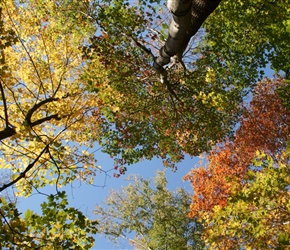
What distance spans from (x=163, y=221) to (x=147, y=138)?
9410 mm

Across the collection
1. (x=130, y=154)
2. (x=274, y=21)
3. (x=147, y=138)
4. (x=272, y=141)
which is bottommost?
(x=130, y=154)

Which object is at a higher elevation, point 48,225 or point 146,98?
point 146,98

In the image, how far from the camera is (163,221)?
56.4 feet

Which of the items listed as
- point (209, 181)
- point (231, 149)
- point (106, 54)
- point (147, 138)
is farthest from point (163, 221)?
point (106, 54)

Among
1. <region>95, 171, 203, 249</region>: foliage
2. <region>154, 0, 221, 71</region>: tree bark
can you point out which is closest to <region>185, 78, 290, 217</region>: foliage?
<region>95, 171, 203, 249</region>: foliage

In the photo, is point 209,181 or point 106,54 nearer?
point 106,54

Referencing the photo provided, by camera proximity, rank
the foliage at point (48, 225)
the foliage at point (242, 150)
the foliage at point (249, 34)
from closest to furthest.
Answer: the foliage at point (48, 225)
the foliage at point (249, 34)
the foliage at point (242, 150)

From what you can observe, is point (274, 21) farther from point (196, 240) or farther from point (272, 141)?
point (196, 240)

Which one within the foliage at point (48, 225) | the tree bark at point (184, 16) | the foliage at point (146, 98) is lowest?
the foliage at point (48, 225)

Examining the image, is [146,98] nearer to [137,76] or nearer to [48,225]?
[137,76]

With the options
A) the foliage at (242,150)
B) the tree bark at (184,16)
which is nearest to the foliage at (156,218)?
the foliage at (242,150)

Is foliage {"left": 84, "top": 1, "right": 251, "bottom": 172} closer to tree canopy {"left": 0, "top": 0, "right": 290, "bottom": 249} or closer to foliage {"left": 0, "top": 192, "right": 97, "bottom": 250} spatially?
tree canopy {"left": 0, "top": 0, "right": 290, "bottom": 249}

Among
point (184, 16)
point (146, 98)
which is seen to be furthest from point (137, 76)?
point (184, 16)

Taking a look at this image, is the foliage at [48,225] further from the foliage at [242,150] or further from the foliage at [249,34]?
the foliage at [242,150]
